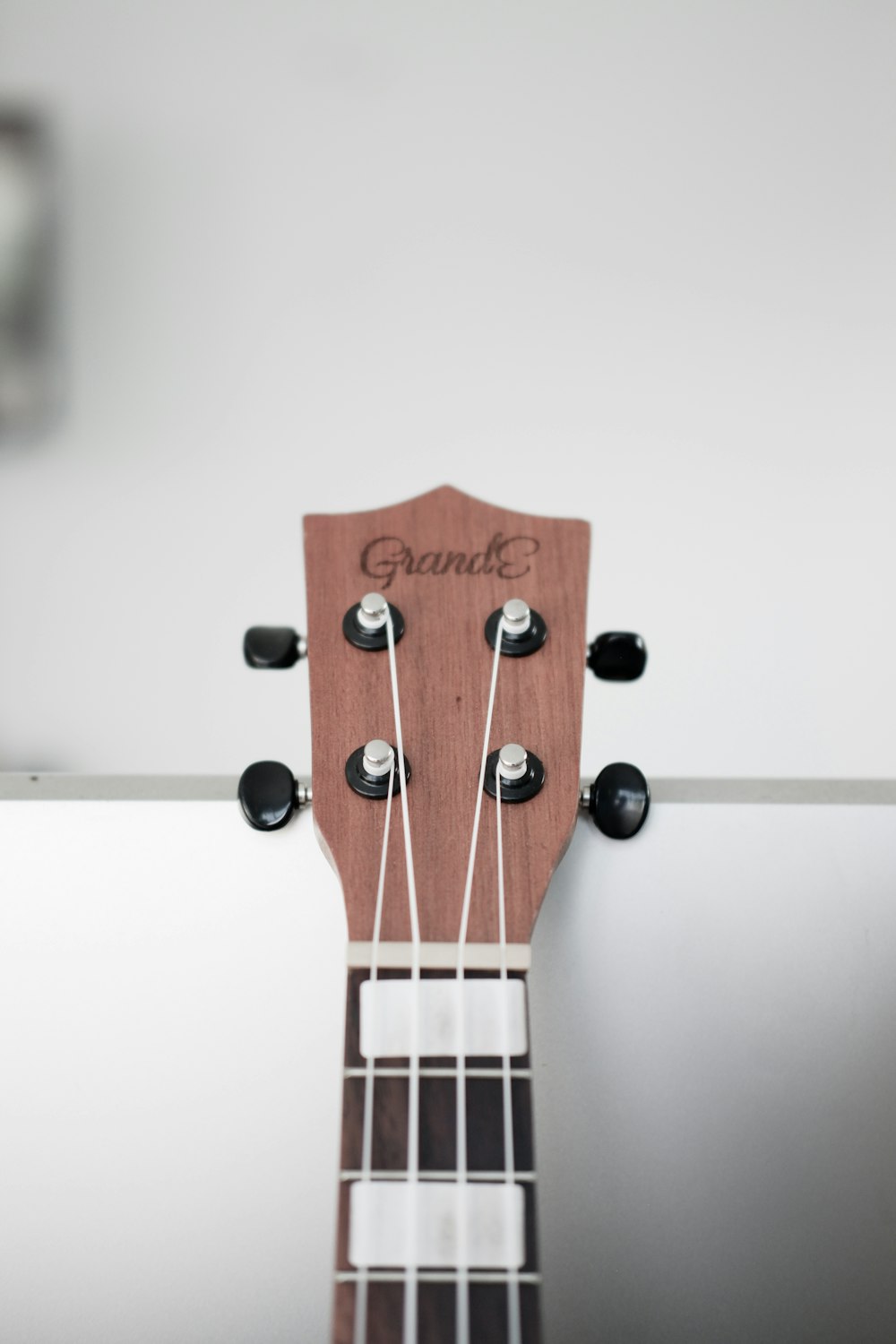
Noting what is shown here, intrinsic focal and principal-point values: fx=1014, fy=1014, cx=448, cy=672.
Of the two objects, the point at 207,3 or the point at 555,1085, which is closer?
the point at 555,1085

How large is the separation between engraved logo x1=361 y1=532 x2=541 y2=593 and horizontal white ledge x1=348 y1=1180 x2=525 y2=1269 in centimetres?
40

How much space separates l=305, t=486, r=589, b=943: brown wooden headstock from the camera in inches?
26.2

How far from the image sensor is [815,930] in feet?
2.55

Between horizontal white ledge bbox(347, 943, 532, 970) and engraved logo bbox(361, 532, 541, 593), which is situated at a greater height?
engraved logo bbox(361, 532, 541, 593)

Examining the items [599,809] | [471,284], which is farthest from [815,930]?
[471,284]

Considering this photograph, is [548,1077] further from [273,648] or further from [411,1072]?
[273,648]

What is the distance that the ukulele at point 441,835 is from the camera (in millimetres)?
548

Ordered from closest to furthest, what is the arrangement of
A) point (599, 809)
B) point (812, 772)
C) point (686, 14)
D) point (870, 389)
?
point (599, 809), point (812, 772), point (870, 389), point (686, 14)

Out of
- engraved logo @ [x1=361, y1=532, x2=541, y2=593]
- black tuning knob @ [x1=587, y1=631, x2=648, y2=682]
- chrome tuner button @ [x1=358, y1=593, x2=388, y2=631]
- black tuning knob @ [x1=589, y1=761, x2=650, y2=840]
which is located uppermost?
engraved logo @ [x1=361, y1=532, x2=541, y2=593]

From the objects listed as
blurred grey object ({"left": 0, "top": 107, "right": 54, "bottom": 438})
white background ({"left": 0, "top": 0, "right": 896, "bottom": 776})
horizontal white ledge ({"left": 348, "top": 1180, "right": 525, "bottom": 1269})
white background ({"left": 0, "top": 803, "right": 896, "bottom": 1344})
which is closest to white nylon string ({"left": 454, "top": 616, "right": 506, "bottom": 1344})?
horizontal white ledge ({"left": 348, "top": 1180, "right": 525, "bottom": 1269})

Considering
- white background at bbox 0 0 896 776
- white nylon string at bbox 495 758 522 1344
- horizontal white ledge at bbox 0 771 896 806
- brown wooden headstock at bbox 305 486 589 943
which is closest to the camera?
white nylon string at bbox 495 758 522 1344

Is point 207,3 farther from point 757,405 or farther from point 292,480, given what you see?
point 757,405

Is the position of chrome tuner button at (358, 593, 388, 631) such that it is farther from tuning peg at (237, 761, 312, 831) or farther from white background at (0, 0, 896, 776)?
white background at (0, 0, 896, 776)

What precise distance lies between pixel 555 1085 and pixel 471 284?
1.26 metres
